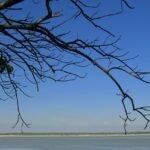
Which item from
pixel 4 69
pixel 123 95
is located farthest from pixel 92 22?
pixel 4 69

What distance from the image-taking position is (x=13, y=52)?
454 centimetres

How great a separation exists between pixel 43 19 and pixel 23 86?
122 centimetres

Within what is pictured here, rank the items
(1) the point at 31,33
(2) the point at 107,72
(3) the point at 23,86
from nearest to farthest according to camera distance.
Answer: (2) the point at 107,72, (1) the point at 31,33, (3) the point at 23,86

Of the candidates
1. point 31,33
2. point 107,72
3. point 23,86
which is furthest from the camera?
point 23,86

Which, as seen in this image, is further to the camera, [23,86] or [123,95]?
[23,86]

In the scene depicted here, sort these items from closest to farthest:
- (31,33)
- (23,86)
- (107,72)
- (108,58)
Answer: (107,72) < (108,58) < (31,33) < (23,86)

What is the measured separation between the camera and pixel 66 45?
12.7 ft

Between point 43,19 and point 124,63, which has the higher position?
point 43,19

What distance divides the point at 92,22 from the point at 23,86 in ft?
3.69

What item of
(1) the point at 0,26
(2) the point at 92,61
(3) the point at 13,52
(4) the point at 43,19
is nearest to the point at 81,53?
(2) the point at 92,61

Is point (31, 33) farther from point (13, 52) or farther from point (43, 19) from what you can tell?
point (43, 19)

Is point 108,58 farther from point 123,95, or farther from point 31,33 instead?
point 31,33

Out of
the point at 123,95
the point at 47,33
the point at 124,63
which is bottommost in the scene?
the point at 123,95

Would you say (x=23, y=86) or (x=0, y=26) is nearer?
(x=0, y=26)
